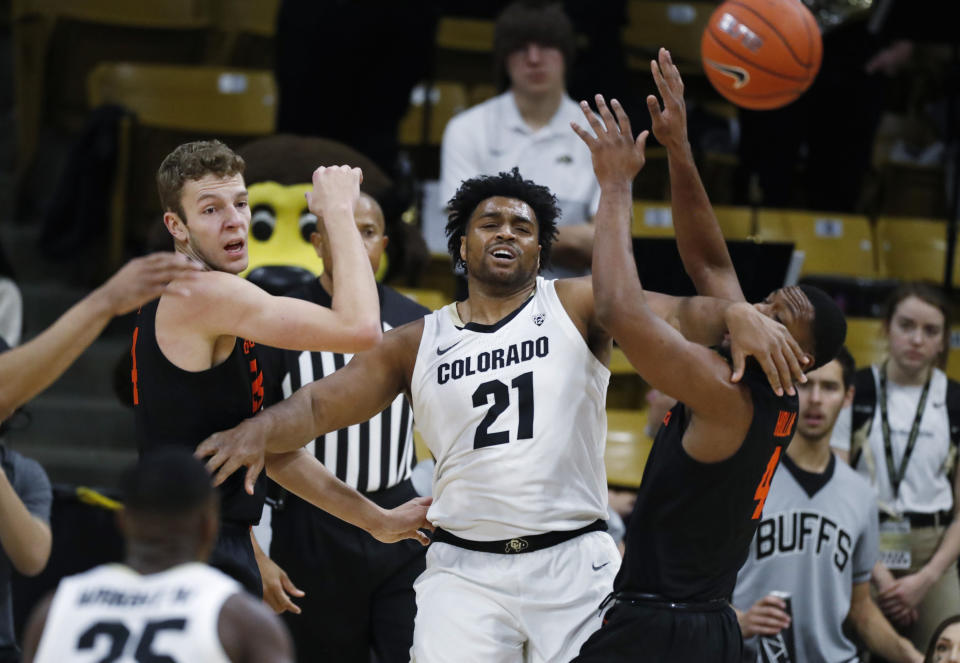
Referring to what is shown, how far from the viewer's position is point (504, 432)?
4.13 meters

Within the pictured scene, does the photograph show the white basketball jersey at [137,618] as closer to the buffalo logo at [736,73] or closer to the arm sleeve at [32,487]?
the arm sleeve at [32,487]

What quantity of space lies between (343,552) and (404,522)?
0.57 meters

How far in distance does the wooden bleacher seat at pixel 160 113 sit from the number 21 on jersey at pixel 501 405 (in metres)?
4.07

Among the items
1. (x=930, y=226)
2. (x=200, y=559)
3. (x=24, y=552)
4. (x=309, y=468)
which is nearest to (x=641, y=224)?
(x=930, y=226)

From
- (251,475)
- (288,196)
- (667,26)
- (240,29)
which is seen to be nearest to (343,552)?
(251,475)

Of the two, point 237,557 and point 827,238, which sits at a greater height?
point 827,238

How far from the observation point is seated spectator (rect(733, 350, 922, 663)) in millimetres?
5457

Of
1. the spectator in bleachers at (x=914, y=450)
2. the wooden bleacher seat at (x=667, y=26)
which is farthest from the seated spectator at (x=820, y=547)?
the wooden bleacher seat at (x=667, y=26)

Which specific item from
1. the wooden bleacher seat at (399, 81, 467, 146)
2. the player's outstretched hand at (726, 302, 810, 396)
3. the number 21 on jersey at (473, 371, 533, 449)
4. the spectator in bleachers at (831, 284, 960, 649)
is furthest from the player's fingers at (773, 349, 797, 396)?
the wooden bleacher seat at (399, 81, 467, 146)

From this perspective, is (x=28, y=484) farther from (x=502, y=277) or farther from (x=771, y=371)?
(x=771, y=371)

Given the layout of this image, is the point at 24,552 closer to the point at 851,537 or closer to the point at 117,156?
the point at 851,537

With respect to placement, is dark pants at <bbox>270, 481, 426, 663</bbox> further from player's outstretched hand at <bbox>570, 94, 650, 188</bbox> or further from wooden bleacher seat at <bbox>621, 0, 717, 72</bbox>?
wooden bleacher seat at <bbox>621, 0, 717, 72</bbox>

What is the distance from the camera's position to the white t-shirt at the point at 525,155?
6.58 m

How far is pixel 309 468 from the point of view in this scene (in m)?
4.30
